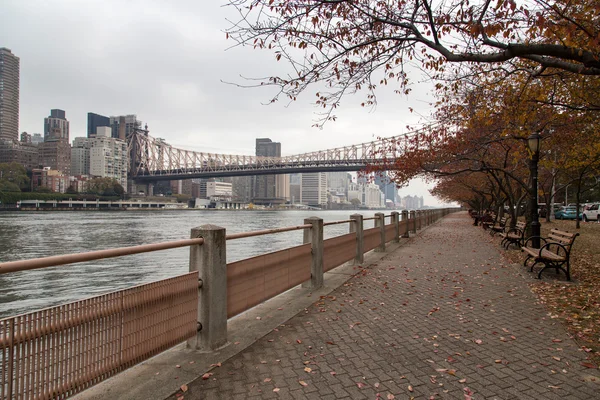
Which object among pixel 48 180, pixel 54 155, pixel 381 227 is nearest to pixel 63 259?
pixel 381 227

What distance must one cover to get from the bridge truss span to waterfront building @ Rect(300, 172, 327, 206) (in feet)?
140

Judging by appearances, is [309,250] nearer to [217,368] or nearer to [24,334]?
[217,368]

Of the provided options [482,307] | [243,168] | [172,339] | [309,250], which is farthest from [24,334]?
[243,168]

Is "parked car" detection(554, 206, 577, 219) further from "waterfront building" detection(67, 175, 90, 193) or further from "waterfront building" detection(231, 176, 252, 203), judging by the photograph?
"waterfront building" detection(231, 176, 252, 203)

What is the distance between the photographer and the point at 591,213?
2947 cm

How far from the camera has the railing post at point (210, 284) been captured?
147 inches

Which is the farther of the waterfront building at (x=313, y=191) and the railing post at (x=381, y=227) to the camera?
the waterfront building at (x=313, y=191)

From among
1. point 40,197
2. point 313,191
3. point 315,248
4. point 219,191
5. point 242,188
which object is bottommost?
point 315,248

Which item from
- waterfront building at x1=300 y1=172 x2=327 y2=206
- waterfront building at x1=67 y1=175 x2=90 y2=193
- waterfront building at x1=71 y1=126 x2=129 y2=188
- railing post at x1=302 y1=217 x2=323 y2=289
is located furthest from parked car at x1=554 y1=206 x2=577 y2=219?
waterfront building at x1=71 y1=126 x2=129 y2=188

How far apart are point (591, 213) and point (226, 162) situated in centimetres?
9793

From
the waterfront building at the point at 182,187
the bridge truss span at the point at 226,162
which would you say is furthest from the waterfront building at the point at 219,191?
the bridge truss span at the point at 226,162

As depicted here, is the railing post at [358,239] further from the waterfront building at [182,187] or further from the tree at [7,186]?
the waterfront building at [182,187]

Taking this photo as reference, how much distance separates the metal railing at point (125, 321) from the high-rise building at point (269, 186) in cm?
14034

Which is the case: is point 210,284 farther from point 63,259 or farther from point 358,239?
point 358,239
